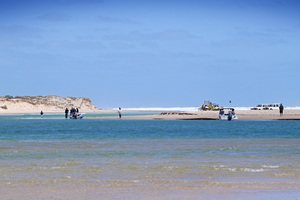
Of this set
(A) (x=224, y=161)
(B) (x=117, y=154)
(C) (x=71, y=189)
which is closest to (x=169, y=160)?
(A) (x=224, y=161)

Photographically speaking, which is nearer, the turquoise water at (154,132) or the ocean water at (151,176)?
the ocean water at (151,176)

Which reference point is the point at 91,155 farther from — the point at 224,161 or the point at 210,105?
the point at 210,105

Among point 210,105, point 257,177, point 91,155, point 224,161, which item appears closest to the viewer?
point 257,177

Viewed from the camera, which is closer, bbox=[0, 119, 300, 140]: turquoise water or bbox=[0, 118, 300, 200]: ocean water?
bbox=[0, 118, 300, 200]: ocean water

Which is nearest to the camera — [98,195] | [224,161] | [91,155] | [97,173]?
[98,195]

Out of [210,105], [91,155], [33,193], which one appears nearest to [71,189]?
[33,193]

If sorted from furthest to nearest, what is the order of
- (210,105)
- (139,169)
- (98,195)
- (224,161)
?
(210,105) < (224,161) < (139,169) < (98,195)

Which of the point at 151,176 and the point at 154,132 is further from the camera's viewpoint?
the point at 154,132

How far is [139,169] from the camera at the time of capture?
616 inches

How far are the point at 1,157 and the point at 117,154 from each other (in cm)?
507

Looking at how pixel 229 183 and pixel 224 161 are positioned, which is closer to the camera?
pixel 229 183

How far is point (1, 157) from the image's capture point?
20078 mm

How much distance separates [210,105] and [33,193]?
12446 cm

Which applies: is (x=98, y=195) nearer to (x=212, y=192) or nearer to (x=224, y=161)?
(x=212, y=192)
